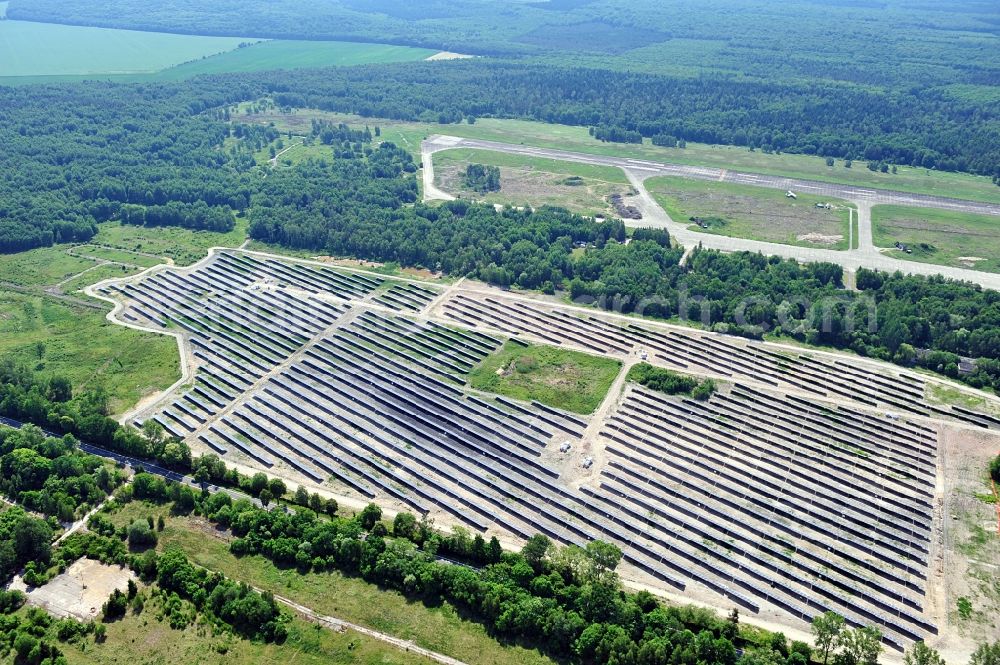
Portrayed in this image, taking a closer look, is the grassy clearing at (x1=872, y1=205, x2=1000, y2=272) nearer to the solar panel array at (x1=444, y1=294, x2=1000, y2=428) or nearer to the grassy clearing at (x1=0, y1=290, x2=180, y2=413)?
the solar panel array at (x1=444, y1=294, x2=1000, y2=428)

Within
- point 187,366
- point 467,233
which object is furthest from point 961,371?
point 187,366

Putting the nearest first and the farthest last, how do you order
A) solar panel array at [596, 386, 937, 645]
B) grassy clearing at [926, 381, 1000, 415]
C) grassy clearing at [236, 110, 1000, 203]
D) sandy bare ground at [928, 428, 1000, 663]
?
1. sandy bare ground at [928, 428, 1000, 663]
2. solar panel array at [596, 386, 937, 645]
3. grassy clearing at [926, 381, 1000, 415]
4. grassy clearing at [236, 110, 1000, 203]

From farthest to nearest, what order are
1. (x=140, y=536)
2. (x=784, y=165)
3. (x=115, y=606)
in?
(x=784, y=165), (x=140, y=536), (x=115, y=606)

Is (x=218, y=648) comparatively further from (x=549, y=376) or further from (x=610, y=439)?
(x=549, y=376)

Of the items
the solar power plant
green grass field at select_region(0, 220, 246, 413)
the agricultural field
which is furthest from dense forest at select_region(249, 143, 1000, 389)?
green grass field at select_region(0, 220, 246, 413)

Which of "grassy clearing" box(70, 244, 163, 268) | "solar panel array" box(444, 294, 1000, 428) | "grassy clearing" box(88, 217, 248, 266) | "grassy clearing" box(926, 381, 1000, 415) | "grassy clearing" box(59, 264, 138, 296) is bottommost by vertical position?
"grassy clearing" box(926, 381, 1000, 415)

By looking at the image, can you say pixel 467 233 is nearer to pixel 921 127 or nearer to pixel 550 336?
pixel 550 336

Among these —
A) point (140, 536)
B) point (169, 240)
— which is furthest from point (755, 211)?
point (140, 536)
